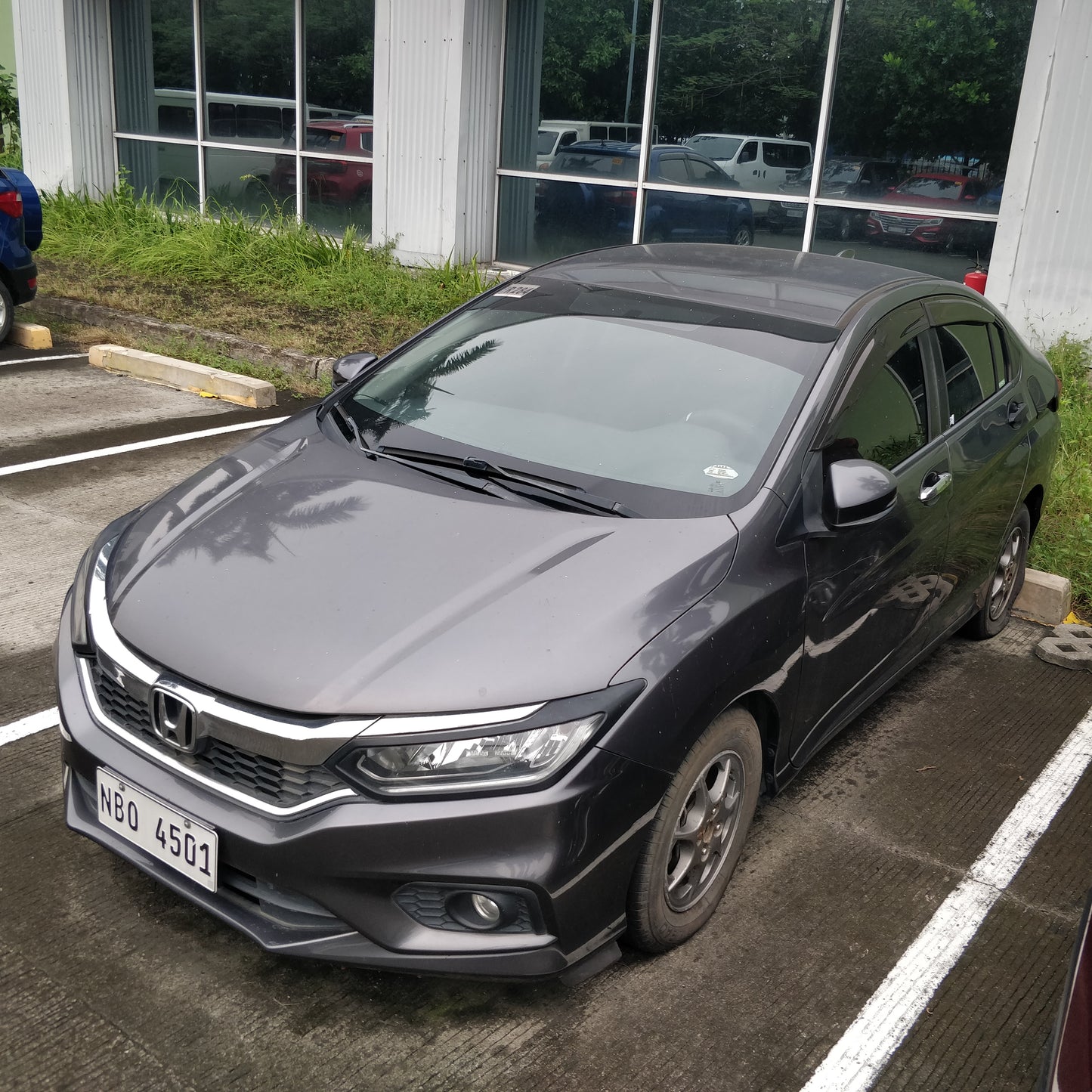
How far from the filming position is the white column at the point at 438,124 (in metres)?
10.6

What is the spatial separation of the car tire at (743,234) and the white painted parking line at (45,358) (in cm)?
541

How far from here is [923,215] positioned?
9062 millimetres

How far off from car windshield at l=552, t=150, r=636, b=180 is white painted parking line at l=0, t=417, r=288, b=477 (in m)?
4.42

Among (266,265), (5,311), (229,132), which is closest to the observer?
(5,311)

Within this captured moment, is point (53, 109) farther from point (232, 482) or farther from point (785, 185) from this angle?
point (232, 482)

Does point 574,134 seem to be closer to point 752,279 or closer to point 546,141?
point 546,141

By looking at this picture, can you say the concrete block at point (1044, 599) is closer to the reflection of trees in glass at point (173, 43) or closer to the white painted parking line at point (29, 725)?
the white painted parking line at point (29, 725)

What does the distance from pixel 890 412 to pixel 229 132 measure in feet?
37.3

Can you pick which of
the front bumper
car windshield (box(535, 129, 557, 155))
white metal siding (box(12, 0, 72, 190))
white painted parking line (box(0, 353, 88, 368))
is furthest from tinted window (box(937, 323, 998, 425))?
white metal siding (box(12, 0, 72, 190))

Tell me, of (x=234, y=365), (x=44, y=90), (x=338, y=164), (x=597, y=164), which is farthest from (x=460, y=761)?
(x=44, y=90)

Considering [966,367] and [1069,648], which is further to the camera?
[1069,648]

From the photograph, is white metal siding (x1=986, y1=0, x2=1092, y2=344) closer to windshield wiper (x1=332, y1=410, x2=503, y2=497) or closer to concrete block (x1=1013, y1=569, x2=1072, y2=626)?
concrete block (x1=1013, y1=569, x2=1072, y2=626)

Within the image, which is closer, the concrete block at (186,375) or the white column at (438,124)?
the concrete block at (186,375)

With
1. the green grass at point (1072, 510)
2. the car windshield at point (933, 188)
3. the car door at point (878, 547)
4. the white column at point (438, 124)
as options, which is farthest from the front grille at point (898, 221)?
the car door at point (878, 547)
